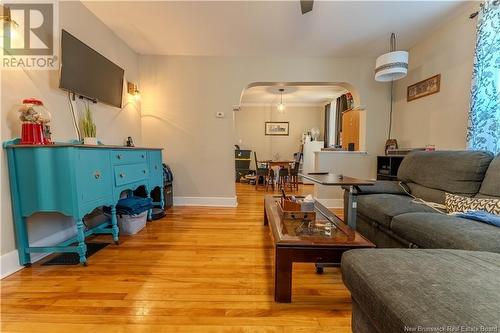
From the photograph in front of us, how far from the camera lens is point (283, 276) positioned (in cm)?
138

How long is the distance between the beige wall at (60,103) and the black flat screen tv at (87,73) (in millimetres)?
127

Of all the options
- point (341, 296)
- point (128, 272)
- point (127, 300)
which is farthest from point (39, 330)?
point (341, 296)

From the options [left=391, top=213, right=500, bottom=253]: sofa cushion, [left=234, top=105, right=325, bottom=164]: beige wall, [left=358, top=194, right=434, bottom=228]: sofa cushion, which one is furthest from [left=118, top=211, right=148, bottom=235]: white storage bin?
[left=234, top=105, right=325, bottom=164]: beige wall

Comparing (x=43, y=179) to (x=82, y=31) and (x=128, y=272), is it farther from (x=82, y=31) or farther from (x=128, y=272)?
(x=82, y=31)

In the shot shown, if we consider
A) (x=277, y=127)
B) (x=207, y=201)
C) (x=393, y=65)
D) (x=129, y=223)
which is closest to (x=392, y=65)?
(x=393, y=65)

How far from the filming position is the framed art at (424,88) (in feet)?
9.34

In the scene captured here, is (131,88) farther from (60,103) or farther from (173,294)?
(173,294)

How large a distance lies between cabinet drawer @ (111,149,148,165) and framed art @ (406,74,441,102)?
3713 mm

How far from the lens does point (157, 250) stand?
2131 mm

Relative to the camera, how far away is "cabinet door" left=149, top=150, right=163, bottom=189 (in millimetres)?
3018

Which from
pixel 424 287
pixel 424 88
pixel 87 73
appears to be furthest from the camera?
pixel 424 88

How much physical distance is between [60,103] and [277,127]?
615 centimetres

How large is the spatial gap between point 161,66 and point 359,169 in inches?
146

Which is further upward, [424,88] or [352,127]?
[424,88]
